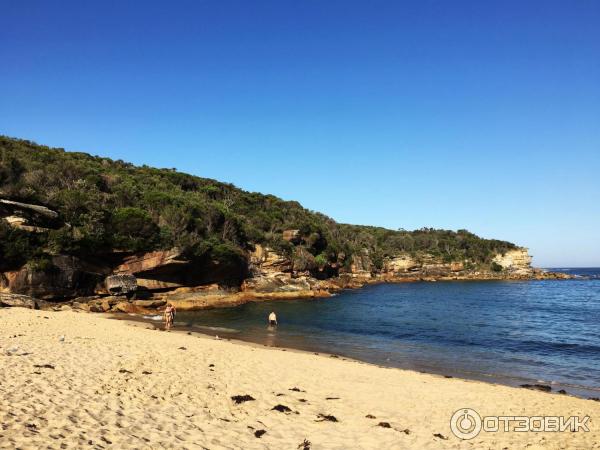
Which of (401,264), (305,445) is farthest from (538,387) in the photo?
(401,264)

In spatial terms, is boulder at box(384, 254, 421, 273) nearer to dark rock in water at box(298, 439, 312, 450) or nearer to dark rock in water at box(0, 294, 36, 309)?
dark rock in water at box(0, 294, 36, 309)

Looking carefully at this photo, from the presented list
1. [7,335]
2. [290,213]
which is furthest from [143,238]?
[290,213]

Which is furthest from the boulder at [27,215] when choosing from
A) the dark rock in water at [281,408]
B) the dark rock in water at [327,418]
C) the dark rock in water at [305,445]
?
the dark rock in water at [305,445]

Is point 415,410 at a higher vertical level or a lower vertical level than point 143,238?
lower

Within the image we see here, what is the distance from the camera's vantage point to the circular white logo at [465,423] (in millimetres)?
10110

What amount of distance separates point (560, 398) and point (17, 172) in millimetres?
45114

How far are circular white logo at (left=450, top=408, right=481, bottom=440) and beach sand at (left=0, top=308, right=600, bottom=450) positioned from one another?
0.73ft

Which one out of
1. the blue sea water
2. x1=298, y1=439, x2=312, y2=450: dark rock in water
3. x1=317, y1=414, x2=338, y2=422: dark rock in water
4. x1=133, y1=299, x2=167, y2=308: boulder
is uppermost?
x1=298, y1=439, x2=312, y2=450: dark rock in water

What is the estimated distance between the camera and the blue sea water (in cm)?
1998

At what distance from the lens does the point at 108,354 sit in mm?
14734

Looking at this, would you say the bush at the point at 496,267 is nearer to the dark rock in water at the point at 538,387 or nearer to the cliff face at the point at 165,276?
the cliff face at the point at 165,276

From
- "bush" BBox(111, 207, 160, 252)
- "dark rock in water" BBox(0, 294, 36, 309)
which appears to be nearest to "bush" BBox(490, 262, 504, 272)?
"bush" BBox(111, 207, 160, 252)

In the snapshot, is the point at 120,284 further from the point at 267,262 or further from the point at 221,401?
the point at 221,401

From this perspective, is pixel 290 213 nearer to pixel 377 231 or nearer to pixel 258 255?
pixel 258 255
